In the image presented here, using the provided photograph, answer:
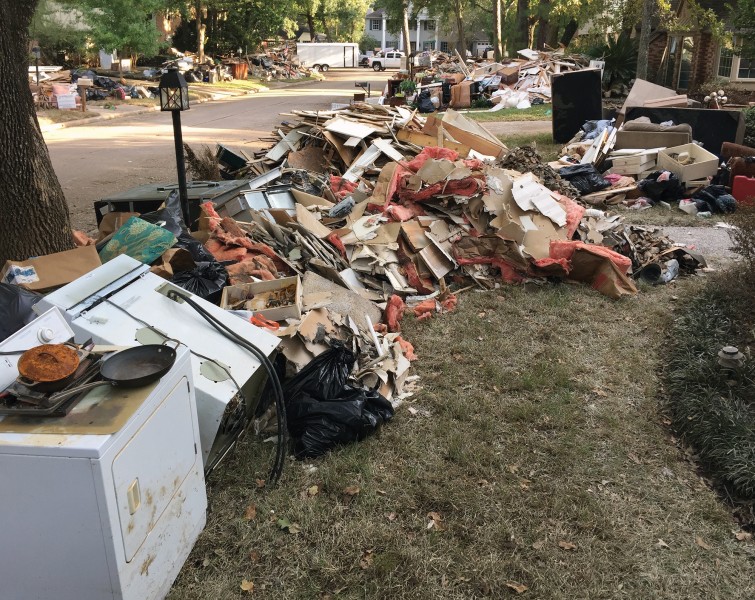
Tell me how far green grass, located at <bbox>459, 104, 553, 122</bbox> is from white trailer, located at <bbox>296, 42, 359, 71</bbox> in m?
36.5

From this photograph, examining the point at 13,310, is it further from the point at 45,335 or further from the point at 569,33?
the point at 569,33

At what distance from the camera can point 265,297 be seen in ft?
16.7

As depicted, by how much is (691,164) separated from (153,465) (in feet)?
33.0

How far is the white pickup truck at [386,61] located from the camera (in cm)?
6062

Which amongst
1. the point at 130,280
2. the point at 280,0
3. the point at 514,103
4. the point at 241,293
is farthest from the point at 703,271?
the point at 280,0

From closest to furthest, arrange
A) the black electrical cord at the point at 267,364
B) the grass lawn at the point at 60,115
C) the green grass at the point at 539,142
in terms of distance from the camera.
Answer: the black electrical cord at the point at 267,364, the green grass at the point at 539,142, the grass lawn at the point at 60,115

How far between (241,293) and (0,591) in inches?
115

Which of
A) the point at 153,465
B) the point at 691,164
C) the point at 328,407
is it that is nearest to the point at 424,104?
the point at 691,164

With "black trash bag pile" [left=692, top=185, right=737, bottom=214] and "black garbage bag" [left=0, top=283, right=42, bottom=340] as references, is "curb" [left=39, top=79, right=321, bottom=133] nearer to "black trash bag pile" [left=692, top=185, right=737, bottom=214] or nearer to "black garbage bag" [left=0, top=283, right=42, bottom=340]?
"black garbage bag" [left=0, top=283, right=42, bottom=340]

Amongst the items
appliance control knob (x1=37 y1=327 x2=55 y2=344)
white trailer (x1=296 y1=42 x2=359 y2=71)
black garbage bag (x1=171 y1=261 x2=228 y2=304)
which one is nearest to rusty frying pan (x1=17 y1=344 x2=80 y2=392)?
appliance control knob (x1=37 y1=327 x2=55 y2=344)

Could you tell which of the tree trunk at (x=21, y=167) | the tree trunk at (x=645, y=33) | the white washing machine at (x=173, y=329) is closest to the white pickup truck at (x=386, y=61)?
the tree trunk at (x=645, y=33)

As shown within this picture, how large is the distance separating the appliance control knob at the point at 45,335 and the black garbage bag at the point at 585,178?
860 cm

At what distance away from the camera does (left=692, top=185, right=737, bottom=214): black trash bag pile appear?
30.8ft

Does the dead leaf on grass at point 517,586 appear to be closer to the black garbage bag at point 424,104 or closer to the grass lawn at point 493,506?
the grass lawn at point 493,506
